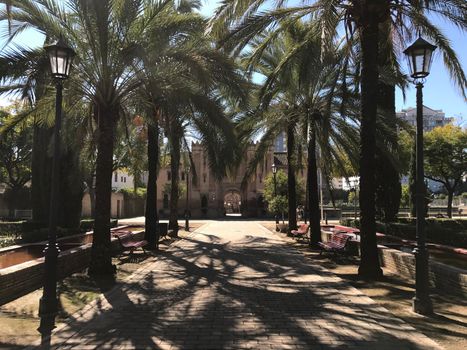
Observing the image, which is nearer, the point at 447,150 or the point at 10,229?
the point at 10,229

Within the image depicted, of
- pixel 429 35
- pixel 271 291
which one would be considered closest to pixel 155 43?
pixel 271 291

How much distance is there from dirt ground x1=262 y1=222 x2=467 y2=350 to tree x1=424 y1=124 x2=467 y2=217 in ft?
85.9

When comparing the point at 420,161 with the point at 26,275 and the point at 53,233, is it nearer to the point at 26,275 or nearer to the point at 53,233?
the point at 53,233

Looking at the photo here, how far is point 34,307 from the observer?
25.8 ft

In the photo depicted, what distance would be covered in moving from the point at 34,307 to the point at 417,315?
20.8 ft

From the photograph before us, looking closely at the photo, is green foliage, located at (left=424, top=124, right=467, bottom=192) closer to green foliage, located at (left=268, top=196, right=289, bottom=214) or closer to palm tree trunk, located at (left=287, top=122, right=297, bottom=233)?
green foliage, located at (left=268, top=196, right=289, bottom=214)

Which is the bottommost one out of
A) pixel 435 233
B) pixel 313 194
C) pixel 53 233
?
pixel 435 233

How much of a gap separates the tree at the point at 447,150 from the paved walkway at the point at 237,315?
26.9m

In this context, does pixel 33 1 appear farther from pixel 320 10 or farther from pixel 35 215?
pixel 35 215

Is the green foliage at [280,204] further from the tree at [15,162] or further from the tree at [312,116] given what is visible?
the tree at [15,162]

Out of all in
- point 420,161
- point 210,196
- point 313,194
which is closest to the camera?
point 420,161

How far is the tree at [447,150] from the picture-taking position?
35.1 metres

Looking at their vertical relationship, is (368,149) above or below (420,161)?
above

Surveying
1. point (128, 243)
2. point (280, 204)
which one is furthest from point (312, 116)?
point (280, 204)
